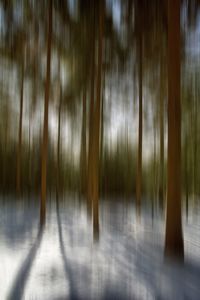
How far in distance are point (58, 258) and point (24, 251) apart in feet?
2.79

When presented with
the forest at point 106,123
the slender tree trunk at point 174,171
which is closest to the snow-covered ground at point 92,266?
the forest at point 106,123

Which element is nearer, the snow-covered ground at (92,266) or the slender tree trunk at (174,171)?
the snow-covered ground at (92,266)

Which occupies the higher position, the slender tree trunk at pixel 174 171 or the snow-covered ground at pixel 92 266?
the slender tree trunk at pixel 174 171

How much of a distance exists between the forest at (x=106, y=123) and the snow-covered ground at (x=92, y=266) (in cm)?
2

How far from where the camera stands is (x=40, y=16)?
10.8 metres

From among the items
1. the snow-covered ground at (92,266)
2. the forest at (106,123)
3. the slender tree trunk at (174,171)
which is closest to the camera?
the snow-covered ground at (92,266)

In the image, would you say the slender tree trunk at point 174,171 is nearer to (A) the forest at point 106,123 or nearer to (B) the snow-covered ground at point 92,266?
(A) the forest at point 106,123

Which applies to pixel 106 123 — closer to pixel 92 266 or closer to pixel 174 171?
pixel 174 171

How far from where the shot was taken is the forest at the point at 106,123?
16.4 feet

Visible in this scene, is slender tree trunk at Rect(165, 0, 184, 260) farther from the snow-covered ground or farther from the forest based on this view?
the snow-covered ground

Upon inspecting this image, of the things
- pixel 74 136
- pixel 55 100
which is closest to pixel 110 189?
pixel 74 136

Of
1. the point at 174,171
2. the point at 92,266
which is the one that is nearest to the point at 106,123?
the point at 174,171

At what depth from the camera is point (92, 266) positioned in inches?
212

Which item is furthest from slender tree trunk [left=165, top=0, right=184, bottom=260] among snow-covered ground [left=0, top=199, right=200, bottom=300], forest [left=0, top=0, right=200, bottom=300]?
snow-covered ground [left=0, top=199, right=200, bottom=300]
